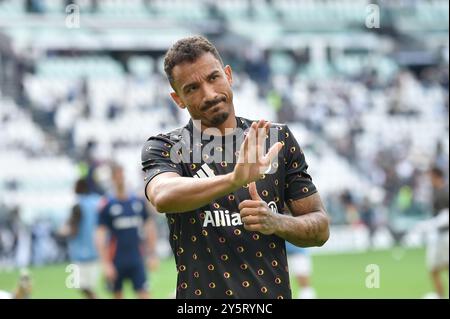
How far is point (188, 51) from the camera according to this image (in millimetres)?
3693

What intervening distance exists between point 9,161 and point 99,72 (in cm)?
551

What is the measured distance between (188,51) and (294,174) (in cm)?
A: 69

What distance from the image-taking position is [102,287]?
16234 mm

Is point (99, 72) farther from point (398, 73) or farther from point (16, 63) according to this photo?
point (398, 73)

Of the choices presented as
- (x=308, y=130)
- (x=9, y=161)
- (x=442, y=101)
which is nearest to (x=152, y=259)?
(x=9, y=161)

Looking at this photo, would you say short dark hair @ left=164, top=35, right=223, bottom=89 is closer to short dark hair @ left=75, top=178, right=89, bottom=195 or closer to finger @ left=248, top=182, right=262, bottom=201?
finger @ left=248, top=182, right=262, bottom=201

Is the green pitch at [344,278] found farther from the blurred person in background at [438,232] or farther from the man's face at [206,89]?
the man's face at [206,89]

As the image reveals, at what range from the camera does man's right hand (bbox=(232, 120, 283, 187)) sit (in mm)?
3217

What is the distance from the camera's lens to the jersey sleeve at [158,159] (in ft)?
12.0

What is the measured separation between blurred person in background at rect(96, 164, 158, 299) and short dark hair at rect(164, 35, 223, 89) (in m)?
7.67

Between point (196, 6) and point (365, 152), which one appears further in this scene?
point (196, 6)

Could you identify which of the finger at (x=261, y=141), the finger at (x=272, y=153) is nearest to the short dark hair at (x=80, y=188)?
the finger at (x=272, y=153)
